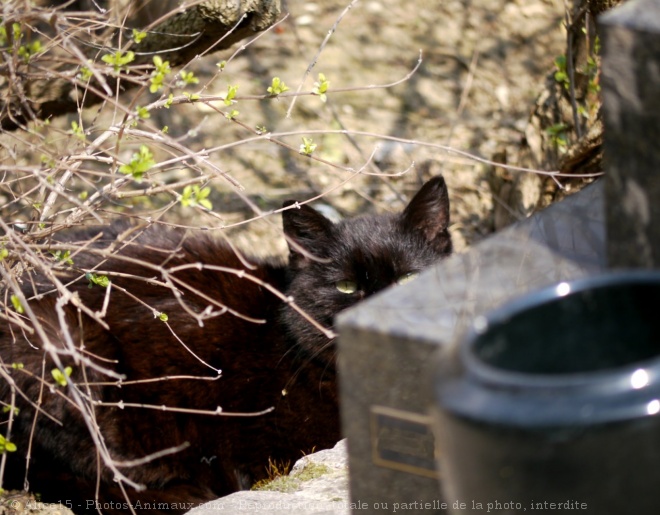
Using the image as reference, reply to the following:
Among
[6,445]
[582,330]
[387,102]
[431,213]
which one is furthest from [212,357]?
[387,102]

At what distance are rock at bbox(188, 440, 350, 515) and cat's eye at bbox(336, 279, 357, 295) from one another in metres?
0.74

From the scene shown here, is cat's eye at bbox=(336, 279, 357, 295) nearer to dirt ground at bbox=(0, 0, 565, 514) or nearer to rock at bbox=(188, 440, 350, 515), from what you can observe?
rock at bbox=(188, 440, 350, 515)

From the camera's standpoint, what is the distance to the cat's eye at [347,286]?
369cm

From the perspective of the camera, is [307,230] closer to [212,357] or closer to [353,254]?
[353,254]

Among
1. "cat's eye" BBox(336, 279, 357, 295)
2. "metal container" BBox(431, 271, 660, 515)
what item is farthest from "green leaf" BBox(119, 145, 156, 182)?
"cat's eye" BBox(336, 279, 357, 295)

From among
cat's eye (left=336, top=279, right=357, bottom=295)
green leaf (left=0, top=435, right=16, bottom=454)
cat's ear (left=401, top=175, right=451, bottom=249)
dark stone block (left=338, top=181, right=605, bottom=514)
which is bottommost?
cat's eye (left=336, top=279, right=357, bottom=295)

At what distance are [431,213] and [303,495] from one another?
144 centimetres

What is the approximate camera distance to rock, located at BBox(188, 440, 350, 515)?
2.68 meters

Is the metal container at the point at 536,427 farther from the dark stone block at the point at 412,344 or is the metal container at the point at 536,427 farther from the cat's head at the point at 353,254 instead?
the cat's head at the point at 353,254

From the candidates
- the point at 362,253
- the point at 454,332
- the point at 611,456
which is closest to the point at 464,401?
the point at 611,456

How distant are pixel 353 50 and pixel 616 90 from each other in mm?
5146

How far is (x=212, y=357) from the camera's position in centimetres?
386

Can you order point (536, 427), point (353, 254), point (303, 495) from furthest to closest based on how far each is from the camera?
point (353, 254), point (303, 495), point (536, 427)

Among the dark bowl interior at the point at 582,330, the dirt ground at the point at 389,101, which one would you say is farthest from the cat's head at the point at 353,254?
the dark bowl interior at the point at 582,330
